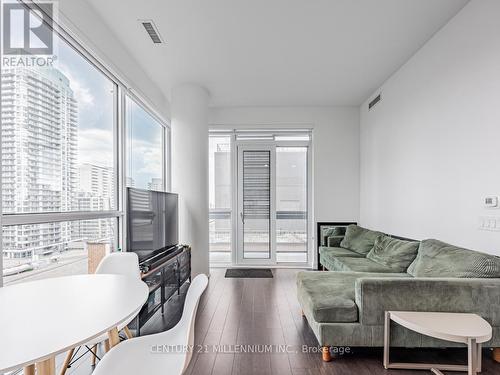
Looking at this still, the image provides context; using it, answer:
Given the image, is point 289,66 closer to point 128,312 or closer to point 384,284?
point 384,284

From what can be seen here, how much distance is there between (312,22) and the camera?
277 cm

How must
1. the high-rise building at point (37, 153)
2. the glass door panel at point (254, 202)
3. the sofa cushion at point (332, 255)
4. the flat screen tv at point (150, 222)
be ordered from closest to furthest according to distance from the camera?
the high-rise building at point (37, 153)
the flat screen tv at point (150, 222)
the sofa cushion at point (332, 255)
the glass door panel at point (254, 202)

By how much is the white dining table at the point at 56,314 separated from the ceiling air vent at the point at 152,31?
7.85ft

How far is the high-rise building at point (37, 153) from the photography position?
1.86 meters

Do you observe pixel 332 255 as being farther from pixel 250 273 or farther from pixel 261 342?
pixel 261 342

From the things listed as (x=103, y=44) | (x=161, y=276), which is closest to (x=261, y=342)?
(x=161, y=276)

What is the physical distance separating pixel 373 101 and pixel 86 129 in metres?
4.14

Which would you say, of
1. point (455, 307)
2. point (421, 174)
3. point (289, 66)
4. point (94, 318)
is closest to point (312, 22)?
point (289, 66)

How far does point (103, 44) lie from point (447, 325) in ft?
12.1

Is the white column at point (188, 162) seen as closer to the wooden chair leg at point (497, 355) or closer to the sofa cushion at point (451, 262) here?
the sofa cushion at point (451, 262)

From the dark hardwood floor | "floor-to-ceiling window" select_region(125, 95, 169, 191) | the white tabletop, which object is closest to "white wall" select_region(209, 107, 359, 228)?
"floor-to-ceiling window" select_region(125, 95, 169, 191)

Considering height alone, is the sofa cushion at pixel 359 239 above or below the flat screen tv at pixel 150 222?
below

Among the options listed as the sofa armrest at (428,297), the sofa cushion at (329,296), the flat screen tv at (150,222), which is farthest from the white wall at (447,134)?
the flat screen tv at (150,222)

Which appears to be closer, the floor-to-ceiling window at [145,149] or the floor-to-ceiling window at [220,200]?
the floor-to-ceiling window at [145,149]
